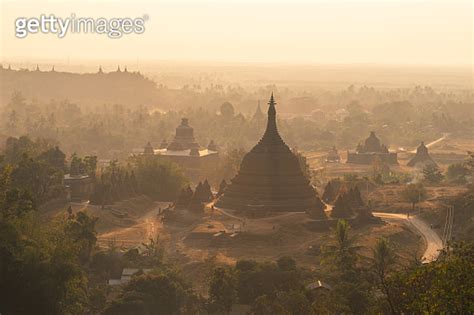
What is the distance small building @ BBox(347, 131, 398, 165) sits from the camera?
113 metres

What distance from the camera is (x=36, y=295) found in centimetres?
3984

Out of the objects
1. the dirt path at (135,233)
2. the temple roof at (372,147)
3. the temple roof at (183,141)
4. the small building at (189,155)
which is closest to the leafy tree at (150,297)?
the dirt path at (135,233)

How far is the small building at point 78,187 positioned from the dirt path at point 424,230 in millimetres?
20335

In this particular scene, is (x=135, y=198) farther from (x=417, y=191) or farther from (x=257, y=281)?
(x=257, y=281)

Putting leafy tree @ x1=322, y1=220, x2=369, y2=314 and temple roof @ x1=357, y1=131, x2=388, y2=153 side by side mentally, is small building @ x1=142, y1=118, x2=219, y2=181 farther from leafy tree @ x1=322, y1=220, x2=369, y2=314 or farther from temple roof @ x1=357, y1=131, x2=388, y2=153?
leafy tree @ x1=322, y1=220, x2=369, y2=314

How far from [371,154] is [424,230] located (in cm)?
5021

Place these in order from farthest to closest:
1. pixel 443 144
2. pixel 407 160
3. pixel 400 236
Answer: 1. pixel 443 144
2. pixel 407 160
3. pixel 400 236

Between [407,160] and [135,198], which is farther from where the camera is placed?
[407,160]

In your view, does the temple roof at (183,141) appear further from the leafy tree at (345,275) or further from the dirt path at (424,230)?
the leafy tree at (345,275)

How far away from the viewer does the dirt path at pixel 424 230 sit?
194 feet

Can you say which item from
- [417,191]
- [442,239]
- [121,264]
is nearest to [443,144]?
[417,191]

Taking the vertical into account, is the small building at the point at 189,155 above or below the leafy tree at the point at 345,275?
below

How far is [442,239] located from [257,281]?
61.9 feet

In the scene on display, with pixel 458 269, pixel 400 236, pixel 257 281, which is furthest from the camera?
pixel 400 236
